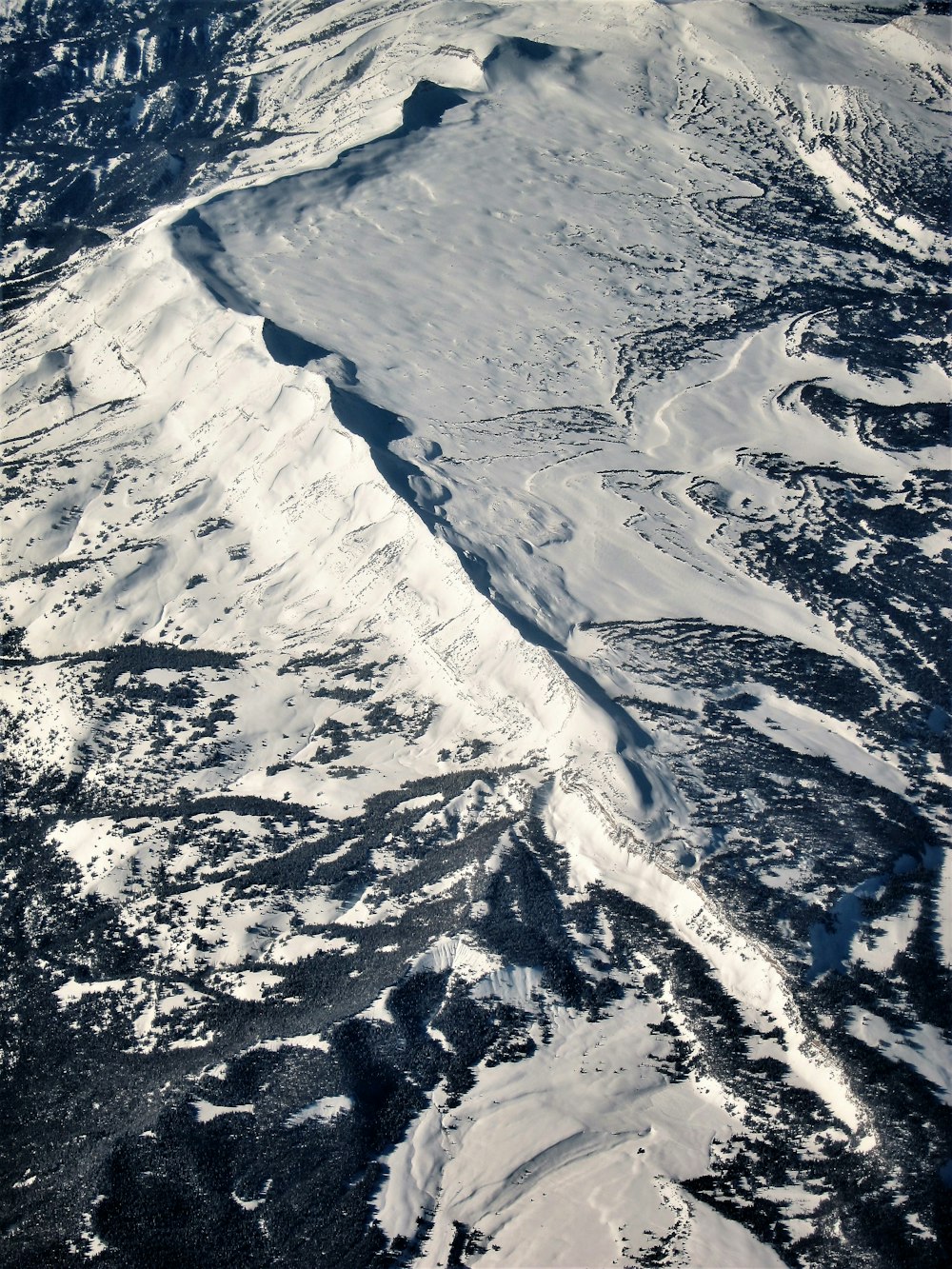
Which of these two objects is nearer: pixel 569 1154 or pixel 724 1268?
pixel 724 1268

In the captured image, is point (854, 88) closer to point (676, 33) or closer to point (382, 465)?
point (676, 33)

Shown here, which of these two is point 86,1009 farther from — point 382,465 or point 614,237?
point 614,237

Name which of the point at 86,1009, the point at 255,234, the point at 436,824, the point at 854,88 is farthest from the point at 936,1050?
the point at 854,88

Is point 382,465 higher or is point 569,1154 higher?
point 382,465

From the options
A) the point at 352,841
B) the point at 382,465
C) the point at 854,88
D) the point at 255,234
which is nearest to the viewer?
the point at 352,841

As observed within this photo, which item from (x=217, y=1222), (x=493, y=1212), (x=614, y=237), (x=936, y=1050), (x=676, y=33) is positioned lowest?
(x=936, y=1050)

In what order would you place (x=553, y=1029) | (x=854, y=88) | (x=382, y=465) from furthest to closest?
(x=854, y=88) → (x=382, y=465) → (x=553, y=1029)

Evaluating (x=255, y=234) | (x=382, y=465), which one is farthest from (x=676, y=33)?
(x=382, y=465)
